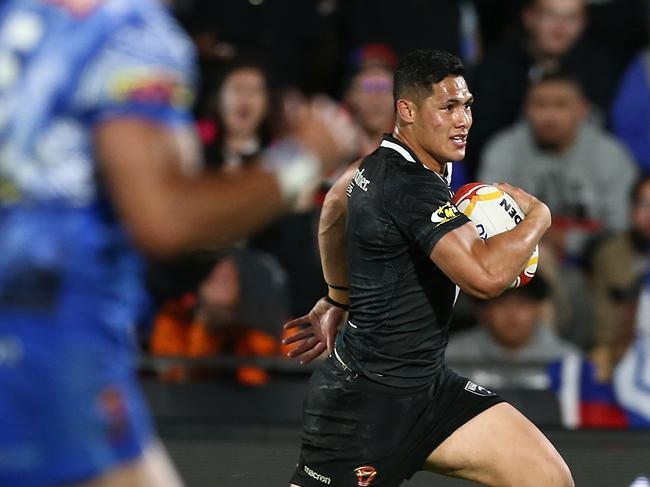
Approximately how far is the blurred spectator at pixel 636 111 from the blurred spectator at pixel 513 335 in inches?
59.7

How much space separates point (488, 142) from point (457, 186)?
55 cm

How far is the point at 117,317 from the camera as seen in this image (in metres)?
2.49

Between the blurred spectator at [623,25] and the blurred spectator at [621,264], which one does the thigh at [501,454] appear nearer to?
the blurred spectator at [621,264]

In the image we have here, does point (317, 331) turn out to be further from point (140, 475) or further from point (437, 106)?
point (140, 475)

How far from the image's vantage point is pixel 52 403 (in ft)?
7.86

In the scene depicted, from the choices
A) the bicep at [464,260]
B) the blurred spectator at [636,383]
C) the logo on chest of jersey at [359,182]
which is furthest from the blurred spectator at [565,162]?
the bicep at [464,260]

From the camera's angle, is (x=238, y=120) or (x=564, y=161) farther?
(x=564, y=161)

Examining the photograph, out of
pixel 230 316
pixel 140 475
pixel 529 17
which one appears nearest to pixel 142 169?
pixel 140 475

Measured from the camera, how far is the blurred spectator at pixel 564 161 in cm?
726

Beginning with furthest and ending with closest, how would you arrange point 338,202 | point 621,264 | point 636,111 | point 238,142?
point 636,111 < point 238,142 < point 621,264 < point 338,202

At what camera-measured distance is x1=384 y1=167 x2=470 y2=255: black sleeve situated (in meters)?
3.94

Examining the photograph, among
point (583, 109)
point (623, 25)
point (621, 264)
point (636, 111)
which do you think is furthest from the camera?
point (623, 25)

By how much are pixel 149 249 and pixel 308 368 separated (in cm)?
438

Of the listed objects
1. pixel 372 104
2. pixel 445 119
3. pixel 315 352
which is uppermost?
pixel 445 119
